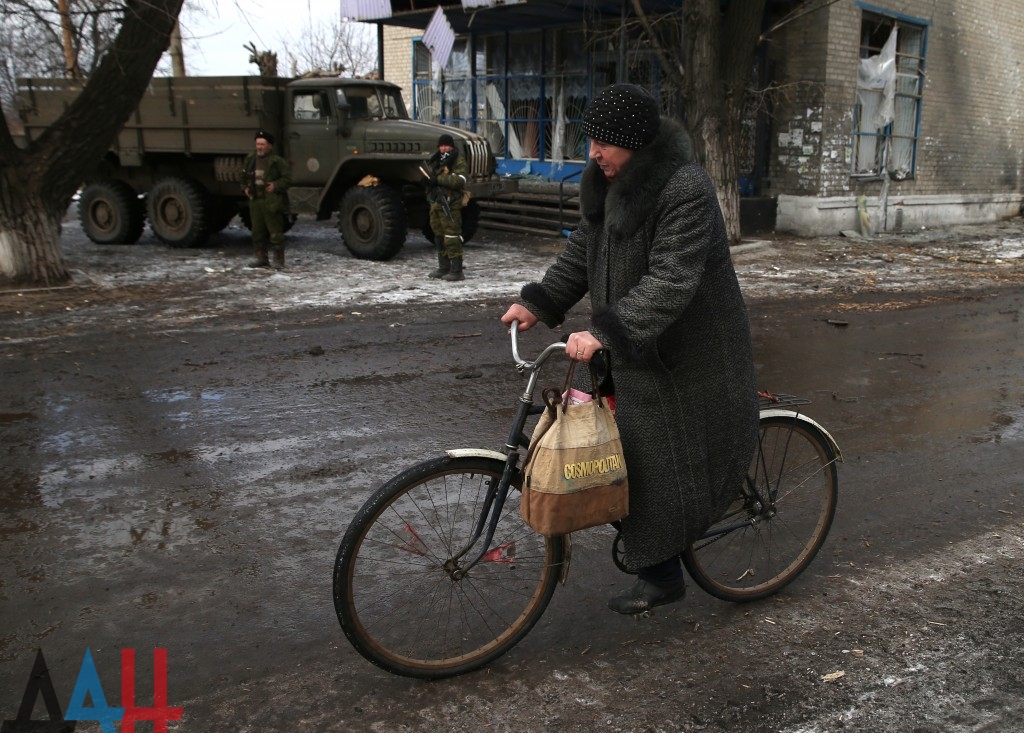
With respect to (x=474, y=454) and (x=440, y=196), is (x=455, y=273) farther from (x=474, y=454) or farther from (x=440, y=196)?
(x=474, y=454)

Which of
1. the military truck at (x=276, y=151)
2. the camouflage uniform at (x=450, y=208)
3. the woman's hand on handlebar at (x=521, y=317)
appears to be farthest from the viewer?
the military truck at (x=276, y=151)

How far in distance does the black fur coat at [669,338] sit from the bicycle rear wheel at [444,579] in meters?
0.38

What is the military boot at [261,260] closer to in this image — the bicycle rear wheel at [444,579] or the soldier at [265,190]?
the soldier at [265,190]

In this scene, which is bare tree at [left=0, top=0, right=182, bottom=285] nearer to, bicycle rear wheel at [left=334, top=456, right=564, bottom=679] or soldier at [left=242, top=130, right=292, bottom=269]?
soldier at [left=242, top=130, right=292, bottom=269]

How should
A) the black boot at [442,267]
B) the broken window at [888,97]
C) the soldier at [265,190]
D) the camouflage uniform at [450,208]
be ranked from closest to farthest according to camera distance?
the camouflage uniform at [450,208], the black boot at [442,267], the soldier at [265,190], the broken window at [888,97]

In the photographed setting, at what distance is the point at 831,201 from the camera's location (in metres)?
15.7

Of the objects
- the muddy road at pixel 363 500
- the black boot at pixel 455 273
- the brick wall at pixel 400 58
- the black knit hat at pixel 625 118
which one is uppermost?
the brick wall at pixel 400 58

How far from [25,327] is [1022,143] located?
20.9m

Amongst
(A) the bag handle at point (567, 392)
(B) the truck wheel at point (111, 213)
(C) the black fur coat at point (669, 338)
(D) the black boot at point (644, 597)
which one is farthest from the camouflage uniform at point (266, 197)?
(D) the black boot at point (644, 597)

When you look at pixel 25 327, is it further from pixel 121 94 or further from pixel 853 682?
pixel 853 682

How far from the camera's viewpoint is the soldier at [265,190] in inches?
444

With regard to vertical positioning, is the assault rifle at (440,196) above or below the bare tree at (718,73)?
below

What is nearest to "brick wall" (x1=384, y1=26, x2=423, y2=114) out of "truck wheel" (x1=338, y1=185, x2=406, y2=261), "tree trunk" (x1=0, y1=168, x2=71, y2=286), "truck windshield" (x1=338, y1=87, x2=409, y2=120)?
"truck windshield" (x1=338, y1=87, x2=409, y2=120)

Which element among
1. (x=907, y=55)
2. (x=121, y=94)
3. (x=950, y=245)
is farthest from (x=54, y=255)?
(x=907, y=55)
